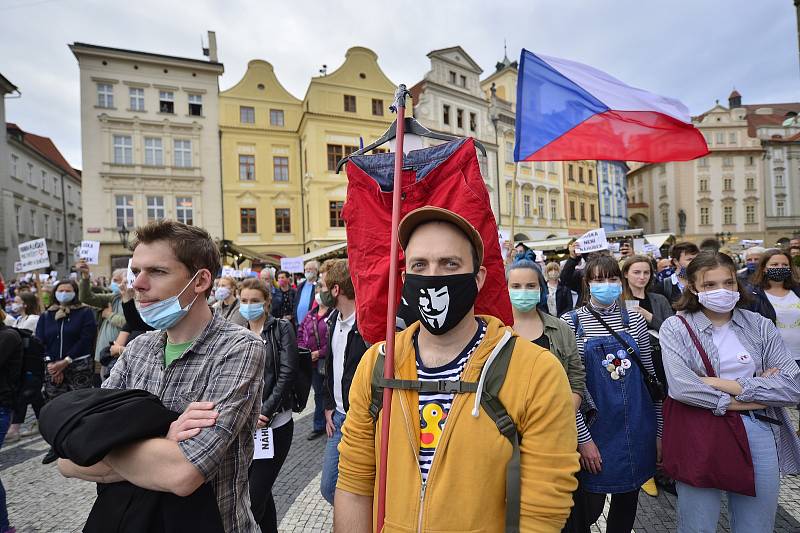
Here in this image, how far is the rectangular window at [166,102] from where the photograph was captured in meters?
26.0

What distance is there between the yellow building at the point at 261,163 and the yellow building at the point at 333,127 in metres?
0.90

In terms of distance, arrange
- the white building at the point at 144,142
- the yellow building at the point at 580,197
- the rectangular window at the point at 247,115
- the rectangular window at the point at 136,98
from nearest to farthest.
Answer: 1. the white building at the point at 144,142
2. the rectangular window at the point at 136,98
3. the rectangular window at the point at 247,115
4. the yellow building at the point at 580,197

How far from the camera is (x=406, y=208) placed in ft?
7.56

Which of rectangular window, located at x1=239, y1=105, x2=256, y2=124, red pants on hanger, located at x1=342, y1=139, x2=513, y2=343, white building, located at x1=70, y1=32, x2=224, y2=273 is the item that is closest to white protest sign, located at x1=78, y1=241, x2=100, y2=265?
red pants on hanger, located at x1=342, y1=139, x2=513, y2=343

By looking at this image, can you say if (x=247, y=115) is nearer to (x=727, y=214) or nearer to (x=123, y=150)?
(x=123, y=150)

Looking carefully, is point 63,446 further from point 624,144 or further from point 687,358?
point 624,144

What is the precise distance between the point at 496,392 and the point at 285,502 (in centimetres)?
315

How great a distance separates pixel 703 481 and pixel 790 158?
6704cm

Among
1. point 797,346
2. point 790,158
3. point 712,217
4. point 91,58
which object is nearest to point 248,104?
point 91,58

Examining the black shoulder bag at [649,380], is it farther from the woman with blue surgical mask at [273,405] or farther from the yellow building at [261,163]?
the yellow building at [261,163]

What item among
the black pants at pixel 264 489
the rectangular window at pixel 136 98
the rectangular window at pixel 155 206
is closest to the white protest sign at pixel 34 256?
the black pants at pixel 264 489

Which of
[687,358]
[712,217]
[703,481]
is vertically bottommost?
[703,481]

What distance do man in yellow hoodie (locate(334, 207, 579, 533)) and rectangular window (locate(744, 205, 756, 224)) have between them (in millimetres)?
62589

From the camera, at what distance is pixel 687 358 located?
252 cm
